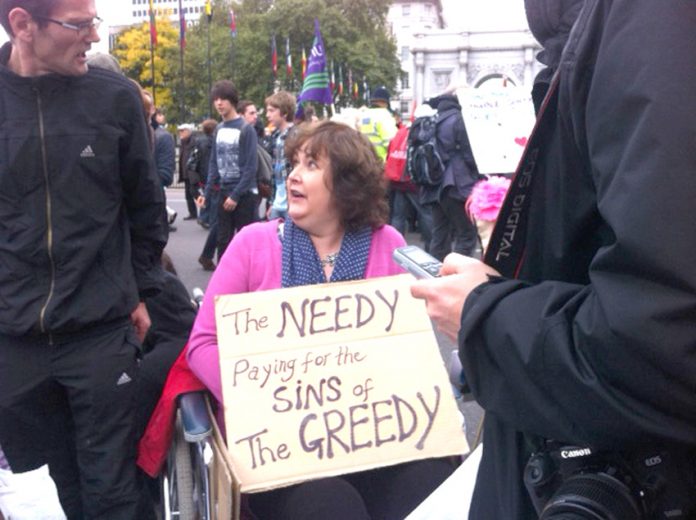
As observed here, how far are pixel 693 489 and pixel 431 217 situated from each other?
7.96 meters

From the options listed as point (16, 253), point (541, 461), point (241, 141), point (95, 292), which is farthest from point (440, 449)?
point (241, 141)

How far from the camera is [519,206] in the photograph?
3.68 feet

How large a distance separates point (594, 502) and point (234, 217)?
24.9 ft

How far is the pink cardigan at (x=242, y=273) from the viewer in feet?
A: 8.40

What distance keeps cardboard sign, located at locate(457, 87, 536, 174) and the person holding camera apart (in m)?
5.46

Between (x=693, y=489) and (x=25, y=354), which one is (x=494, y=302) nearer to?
(x=693, y=489)

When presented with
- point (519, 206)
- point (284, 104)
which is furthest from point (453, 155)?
point (519, 206)

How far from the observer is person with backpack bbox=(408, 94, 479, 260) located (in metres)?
7.54

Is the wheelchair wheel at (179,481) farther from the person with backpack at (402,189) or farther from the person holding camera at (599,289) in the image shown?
the person with backpack at (402,189)

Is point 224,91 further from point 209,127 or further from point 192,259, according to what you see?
point 209,127

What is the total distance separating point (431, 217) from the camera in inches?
349

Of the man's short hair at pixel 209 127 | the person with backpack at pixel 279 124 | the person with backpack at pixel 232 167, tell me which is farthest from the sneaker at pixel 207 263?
the man's short hair at pixel 209 127

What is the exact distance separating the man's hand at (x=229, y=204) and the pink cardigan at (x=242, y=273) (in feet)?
17.1

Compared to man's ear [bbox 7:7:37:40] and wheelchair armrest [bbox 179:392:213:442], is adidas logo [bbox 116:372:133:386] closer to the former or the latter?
wheelchair armrest [bbox 179:392:213:442]
